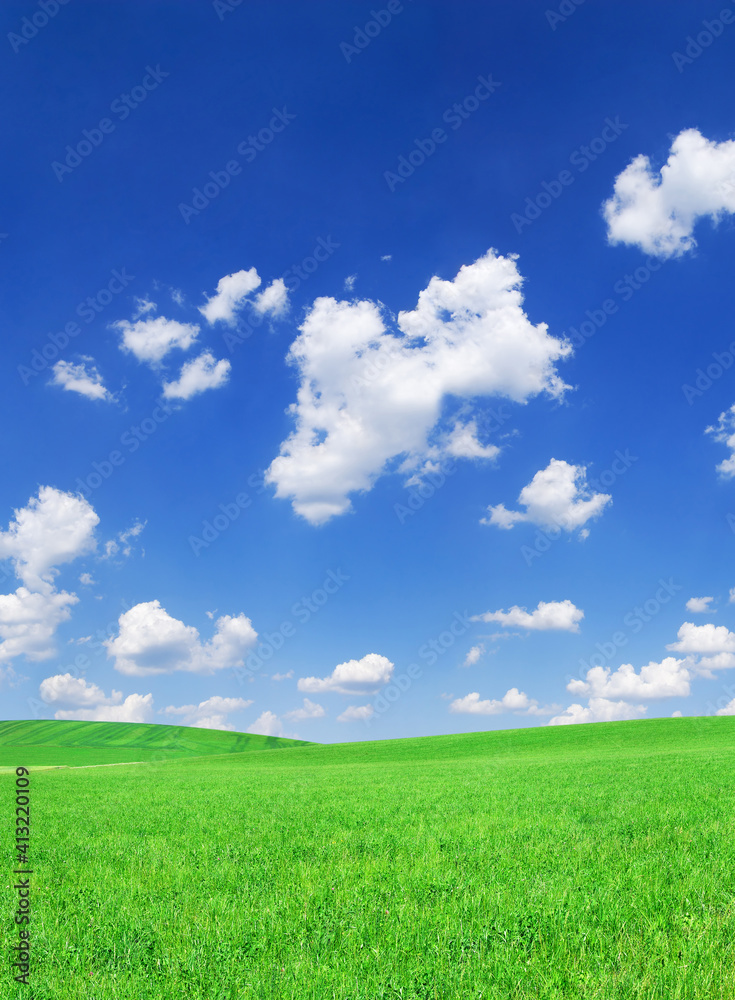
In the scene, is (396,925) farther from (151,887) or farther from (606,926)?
(151,887)

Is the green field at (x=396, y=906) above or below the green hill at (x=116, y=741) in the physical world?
above

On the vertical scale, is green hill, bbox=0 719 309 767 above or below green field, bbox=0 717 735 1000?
below

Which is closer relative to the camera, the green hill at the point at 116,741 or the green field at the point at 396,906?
the green field at the point at 396,906

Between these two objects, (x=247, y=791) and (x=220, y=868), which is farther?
(x=247, y=791)

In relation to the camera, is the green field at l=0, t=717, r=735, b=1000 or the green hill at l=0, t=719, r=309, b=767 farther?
the green hill at l=0, t=719, r=309, b=767

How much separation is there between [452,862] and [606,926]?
10.1 feet

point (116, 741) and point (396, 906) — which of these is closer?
point (396, 906)

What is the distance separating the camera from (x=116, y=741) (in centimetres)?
12875

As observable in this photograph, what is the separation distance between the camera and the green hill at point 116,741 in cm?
10473

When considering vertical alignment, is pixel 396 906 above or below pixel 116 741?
above

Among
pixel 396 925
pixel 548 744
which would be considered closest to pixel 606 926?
pixel 396 925

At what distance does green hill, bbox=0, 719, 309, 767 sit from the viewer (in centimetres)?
10473

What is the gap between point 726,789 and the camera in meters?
17.2

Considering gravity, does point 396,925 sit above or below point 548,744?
above
